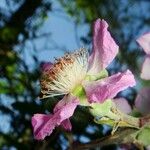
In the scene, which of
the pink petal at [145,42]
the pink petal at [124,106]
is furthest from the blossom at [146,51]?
the pink petal at [124,106]

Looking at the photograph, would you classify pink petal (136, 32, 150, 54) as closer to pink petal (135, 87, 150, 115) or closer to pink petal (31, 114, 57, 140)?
pink petal (135, 87, 150, 115)

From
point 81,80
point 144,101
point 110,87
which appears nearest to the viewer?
point 110,87

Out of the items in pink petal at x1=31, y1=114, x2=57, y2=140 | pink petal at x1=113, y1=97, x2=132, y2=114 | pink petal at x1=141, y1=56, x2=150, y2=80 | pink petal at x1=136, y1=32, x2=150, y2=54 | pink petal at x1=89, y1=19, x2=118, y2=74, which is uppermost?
pink petal at x1=89, y1=19, x2=118, y2=74

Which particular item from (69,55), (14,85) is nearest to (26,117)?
(14,85)

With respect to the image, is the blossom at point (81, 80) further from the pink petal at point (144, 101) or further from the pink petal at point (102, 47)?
the pink petal at point (144, 101)

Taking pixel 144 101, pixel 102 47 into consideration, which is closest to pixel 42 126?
pixel 102 47

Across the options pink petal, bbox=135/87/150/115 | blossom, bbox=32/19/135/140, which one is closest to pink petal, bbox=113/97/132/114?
pink petal, bbox=135/87/150/115

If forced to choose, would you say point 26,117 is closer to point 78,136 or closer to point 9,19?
point 78,136

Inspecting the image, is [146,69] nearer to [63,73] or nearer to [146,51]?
[146,51]
